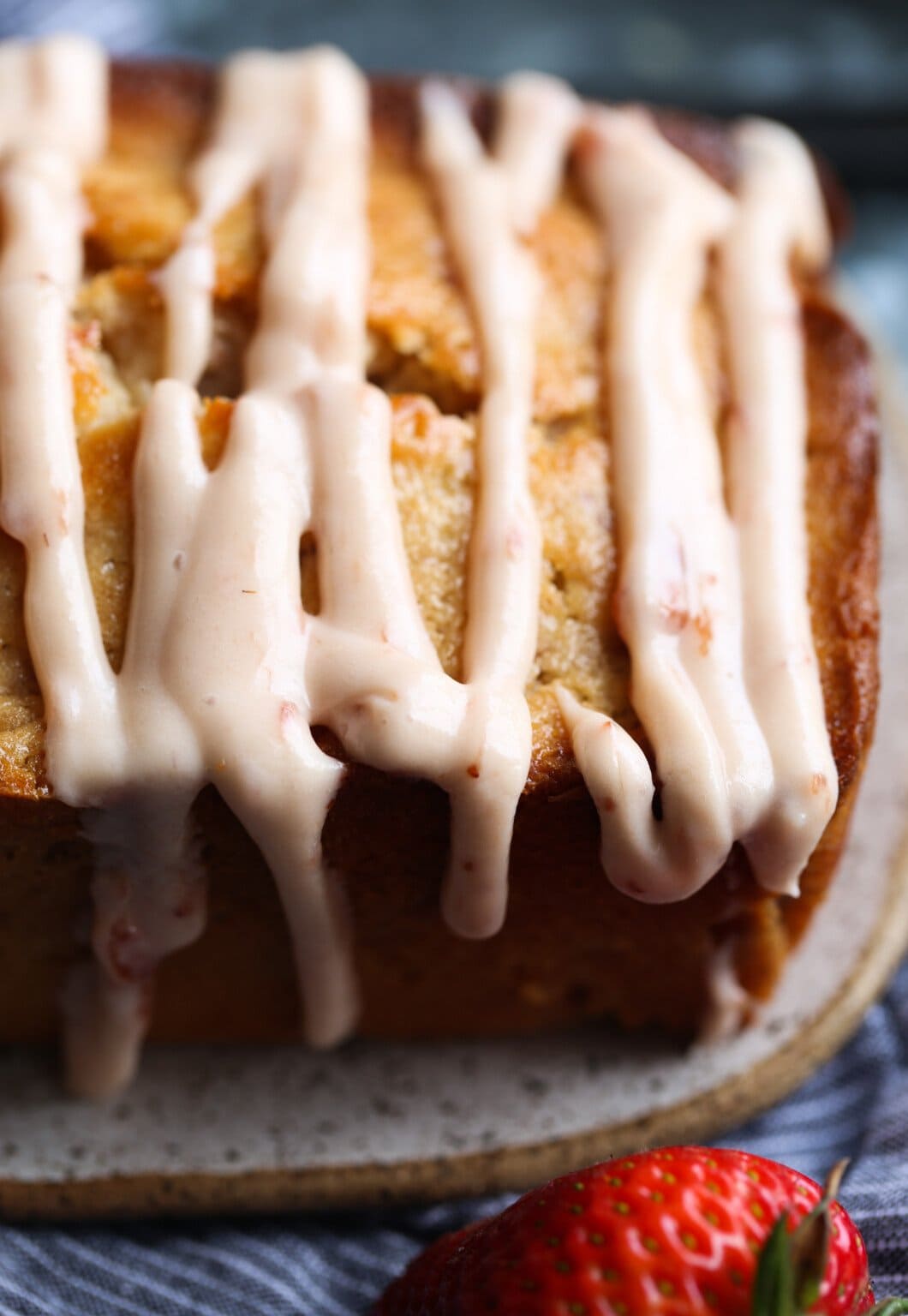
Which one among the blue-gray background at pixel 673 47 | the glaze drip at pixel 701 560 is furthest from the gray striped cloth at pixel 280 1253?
the blue-gray background at pixel 673 47

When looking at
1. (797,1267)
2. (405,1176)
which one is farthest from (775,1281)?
(405,1176)

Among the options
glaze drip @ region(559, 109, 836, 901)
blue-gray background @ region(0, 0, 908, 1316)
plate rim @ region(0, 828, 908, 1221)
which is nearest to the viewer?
glaze drip @ region(559, 109, 836, 901)

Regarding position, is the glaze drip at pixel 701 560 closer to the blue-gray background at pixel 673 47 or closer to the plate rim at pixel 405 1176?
the plate rim at pixel 405 1176

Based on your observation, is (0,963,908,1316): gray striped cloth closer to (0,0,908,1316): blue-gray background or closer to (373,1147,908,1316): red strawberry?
(373,1147,908,1316): red strawberry

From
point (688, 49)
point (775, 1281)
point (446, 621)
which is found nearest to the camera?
point (775, 1281)

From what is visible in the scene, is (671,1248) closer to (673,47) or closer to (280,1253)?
(280,1253)

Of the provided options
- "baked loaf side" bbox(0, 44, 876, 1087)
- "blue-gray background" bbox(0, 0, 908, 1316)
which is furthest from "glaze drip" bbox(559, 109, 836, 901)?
"blue-gray background" bbox(0, 0, 908, 1316)

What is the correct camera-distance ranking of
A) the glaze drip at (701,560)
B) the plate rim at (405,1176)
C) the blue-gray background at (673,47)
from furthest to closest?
the blue-gray background at (673,47)
the plate rim at (405,1176)
the glaze drip at (701,560)
